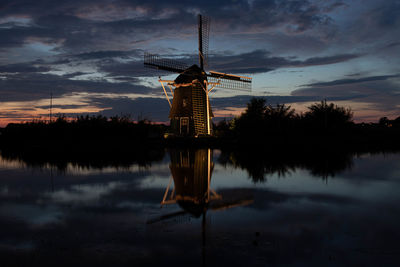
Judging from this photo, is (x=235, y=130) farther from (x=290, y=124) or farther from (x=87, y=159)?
(x=87, y=159)

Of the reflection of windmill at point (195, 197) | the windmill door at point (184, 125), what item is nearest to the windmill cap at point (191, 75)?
the windmill door at point (184, 125)

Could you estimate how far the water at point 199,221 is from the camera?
538cm

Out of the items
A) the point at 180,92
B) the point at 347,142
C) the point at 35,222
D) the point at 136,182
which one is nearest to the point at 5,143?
the point at 180,92

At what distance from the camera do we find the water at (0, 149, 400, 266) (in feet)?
17.6

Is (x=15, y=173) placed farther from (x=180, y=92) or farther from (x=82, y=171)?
(x=180, y=92)

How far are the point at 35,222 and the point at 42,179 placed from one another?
7385 mm

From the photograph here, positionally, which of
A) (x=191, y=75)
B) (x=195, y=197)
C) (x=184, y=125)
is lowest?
(x=195, y=197)

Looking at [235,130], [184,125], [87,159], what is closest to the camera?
[87,159]

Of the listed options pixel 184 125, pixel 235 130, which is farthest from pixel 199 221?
pixel 235 130

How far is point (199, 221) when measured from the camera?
295 inches

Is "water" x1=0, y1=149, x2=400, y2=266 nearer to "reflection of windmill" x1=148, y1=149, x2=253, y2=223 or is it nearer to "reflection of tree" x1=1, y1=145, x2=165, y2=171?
"reflection of windmill" x1=148, y1=149, x2=253, y2=223

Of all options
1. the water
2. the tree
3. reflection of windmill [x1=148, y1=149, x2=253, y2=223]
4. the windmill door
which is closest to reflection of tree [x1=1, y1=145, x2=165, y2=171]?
the water

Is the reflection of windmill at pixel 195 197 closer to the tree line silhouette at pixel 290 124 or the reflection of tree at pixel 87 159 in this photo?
the reflection of tree at pixel 87 159

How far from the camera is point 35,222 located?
24.7 ft
